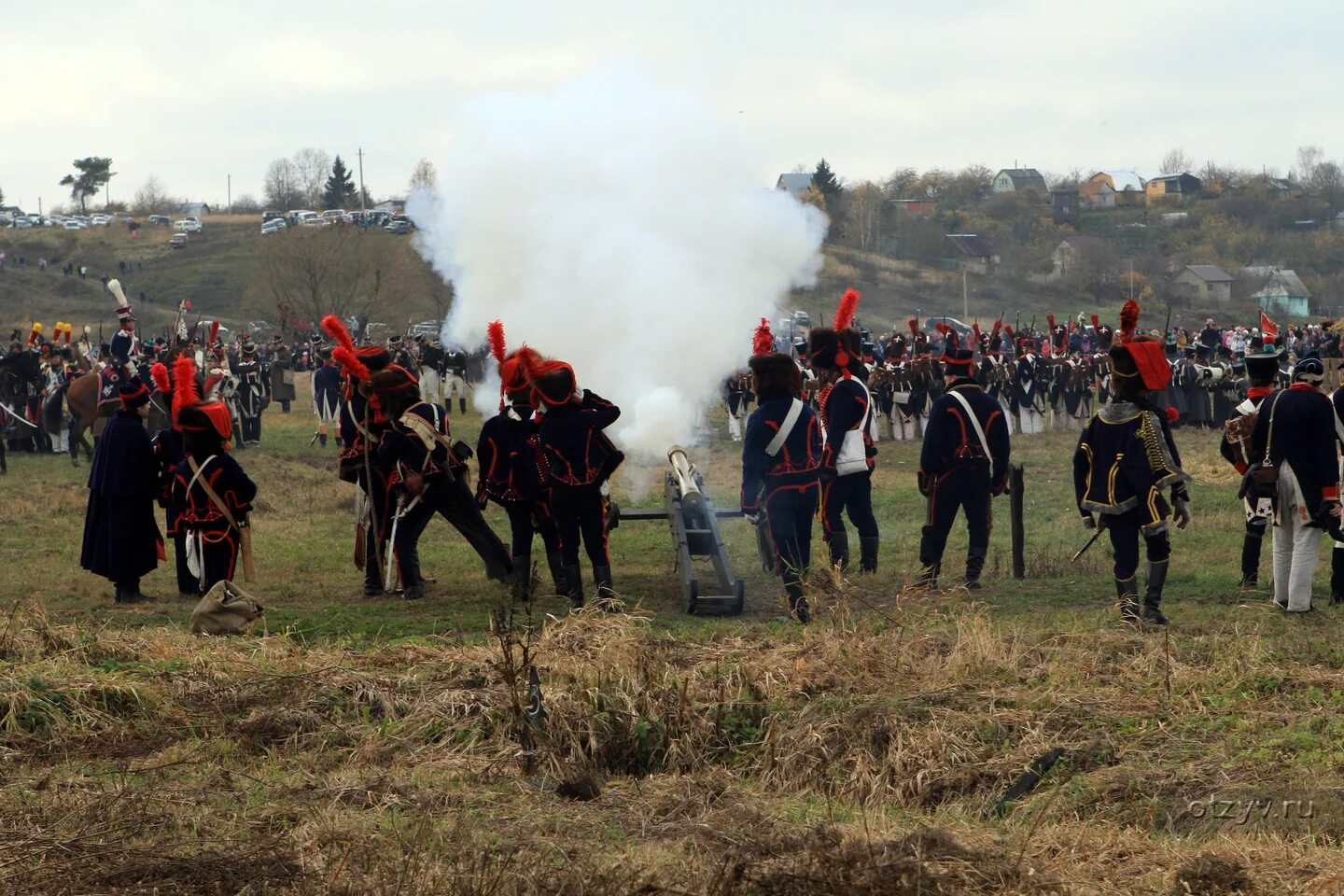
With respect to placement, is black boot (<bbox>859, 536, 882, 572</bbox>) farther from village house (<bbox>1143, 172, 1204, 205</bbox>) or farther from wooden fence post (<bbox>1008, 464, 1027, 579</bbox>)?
village house (<bbox>1143, 172, 1204, 205</bbox>)

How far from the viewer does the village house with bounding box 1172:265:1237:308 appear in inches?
2618

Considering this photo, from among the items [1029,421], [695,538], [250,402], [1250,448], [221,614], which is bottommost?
[221,614]

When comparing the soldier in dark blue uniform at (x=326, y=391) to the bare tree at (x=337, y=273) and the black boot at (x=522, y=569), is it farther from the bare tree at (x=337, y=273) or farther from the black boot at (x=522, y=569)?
the bare tree at (x=337, y=273)

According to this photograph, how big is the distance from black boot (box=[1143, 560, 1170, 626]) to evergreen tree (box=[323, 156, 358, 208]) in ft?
265

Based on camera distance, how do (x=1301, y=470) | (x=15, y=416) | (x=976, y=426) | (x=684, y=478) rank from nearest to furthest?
(x=1301, y=470) < (x=976, y=426) < (x=684, y=478) < (x=15, y=416)

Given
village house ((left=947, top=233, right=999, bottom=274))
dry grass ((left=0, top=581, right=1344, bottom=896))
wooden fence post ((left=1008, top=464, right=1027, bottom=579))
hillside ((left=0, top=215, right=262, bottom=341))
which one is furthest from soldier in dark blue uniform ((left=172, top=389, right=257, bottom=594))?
village house ((left=947, top=233, right=999, bottom=274))

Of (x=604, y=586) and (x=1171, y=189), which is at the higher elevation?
(x=1171, y=189)

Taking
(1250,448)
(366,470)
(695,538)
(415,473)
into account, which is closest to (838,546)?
(695,538)

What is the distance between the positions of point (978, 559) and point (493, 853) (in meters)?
6.26

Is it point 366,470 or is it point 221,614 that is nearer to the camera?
point 221,614

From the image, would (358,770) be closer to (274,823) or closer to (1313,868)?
(274,823)

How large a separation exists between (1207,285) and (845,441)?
59.9 metres

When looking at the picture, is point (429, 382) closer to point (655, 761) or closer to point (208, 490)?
point (208, 490)

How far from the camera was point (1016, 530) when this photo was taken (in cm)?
1127
